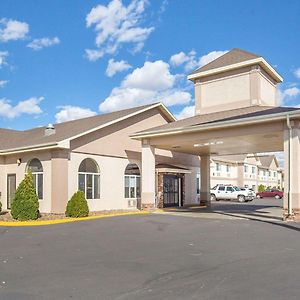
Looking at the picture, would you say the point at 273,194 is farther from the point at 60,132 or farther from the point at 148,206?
the point at 60,132

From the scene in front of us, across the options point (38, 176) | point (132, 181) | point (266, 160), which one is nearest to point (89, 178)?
point (38, 176)

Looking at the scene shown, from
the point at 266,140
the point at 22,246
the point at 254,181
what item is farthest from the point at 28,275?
the point at 254,181

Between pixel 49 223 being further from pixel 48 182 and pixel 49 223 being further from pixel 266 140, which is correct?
pixel 266 140

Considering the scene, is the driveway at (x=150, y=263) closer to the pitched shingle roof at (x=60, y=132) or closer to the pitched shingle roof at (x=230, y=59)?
the pitched shingle roof at (x=60, y=132)

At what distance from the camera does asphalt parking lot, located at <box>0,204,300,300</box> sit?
616 centimetres

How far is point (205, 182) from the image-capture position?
2792 centimetres

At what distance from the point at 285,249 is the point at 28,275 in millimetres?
6287

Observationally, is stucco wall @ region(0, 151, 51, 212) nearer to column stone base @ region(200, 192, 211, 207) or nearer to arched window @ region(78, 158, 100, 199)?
arched window @ region(78, 158, 100, 199)

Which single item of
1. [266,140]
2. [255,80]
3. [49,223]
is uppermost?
[255,80]

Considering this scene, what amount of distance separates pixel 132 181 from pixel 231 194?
20.6 metres

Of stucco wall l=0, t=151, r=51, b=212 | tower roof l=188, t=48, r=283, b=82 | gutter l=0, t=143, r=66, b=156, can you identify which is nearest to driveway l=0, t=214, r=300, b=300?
gutter l=0, t=143, r=66, b=156

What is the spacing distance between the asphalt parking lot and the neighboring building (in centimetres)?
4095

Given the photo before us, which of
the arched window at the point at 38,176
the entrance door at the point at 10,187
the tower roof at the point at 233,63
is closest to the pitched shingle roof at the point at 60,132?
the arched window at the point at 38,176

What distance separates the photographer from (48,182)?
20453 mm
